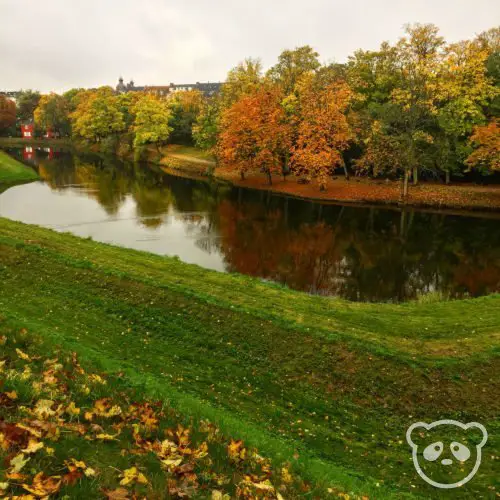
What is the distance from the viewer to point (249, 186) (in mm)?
56094

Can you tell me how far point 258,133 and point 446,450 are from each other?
46299 mm

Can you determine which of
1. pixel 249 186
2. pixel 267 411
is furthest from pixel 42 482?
pixel 249 186

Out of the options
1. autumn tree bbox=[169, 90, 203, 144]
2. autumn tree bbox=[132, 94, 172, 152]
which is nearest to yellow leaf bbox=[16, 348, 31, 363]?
autumn tree bbox=[132, 94, 172, 152]

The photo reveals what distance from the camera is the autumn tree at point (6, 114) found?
126m

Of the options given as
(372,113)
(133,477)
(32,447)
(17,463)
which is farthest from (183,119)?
(17,463)

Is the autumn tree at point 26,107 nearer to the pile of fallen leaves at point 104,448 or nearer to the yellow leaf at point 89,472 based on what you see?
the pile of fallen leaves at point 104,448

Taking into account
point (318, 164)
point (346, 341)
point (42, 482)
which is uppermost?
point (318, 164)

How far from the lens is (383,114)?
46656 millimetres

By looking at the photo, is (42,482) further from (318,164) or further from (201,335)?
(318,164)

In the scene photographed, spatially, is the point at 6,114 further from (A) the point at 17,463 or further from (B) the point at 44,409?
(A) the point at 17,463

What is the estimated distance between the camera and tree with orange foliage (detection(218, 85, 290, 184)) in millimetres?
51125

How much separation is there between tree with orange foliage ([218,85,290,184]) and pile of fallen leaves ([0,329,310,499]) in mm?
46204

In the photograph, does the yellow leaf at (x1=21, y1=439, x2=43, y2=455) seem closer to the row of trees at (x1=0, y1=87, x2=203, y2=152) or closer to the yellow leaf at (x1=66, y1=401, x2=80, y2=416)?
the yellow leaf at (x1=66, y1=401, x2=80, y2=416)

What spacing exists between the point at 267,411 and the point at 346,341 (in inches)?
169
